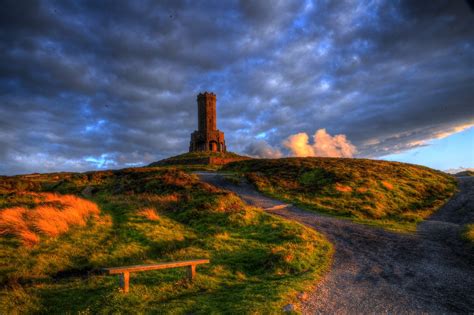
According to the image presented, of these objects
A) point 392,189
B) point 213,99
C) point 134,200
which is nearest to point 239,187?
point 134,200

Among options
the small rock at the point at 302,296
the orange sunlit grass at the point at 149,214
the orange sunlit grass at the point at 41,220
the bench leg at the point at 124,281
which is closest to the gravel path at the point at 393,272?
the small rock at the point at 302,296

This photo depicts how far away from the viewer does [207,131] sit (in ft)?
256

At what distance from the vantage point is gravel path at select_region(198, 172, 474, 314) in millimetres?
7320

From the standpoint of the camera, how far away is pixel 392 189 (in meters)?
28.5

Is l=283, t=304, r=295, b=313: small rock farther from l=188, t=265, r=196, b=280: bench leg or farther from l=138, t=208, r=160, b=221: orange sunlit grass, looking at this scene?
l=138, t=208, r=160, b=221: orange sunlit grass

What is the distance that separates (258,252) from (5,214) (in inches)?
428

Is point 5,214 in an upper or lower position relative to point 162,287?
upper

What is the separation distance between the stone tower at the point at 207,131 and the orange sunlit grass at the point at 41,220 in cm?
6307

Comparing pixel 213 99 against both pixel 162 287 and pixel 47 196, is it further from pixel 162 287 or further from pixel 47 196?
pixel 162 287

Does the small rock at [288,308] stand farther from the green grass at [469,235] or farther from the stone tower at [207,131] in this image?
the stone tower at [207,131]

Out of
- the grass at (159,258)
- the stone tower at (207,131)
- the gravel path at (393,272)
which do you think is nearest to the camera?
the grass at (159,258)

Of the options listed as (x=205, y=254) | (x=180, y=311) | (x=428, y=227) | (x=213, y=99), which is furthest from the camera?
(x=213, y=99)

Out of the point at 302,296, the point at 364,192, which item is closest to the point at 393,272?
the point at 302,296

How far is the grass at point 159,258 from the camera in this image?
Result: 283 inches
